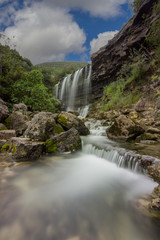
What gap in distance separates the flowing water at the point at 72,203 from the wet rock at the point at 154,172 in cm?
12

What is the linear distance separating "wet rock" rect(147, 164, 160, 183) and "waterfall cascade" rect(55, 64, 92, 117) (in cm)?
→ 1403

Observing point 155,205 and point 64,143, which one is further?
point 64,143

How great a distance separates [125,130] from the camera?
215 inches

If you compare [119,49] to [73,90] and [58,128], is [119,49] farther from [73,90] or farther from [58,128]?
[58,128]

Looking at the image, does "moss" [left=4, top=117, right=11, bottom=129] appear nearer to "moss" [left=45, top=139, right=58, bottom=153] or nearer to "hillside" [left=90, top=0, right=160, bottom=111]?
"moss" [left=45, top=139, right=58, bottom=153]

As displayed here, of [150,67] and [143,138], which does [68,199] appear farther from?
[150,67]

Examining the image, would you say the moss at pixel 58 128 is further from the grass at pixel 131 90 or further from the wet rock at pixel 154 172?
the grass at pixel 131 90

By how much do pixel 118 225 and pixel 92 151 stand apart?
10.1ft

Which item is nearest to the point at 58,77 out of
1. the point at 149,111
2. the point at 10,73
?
the point at 10,73

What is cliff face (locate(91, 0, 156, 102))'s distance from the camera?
10648mm

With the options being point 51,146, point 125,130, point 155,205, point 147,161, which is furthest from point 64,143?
point 155,205

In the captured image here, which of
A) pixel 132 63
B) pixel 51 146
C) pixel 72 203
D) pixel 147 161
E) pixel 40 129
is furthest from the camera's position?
pixel 132 63

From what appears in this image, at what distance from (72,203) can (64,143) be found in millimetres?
2805

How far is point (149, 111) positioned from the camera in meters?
6.72
